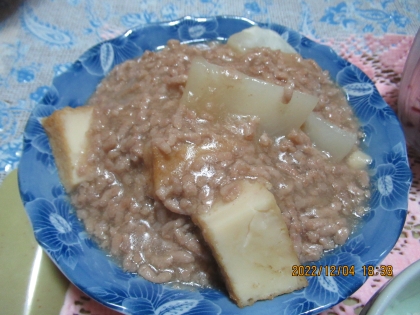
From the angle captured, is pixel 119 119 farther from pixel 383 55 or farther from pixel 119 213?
pixel 383 55

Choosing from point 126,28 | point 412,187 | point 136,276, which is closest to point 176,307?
point 136,276

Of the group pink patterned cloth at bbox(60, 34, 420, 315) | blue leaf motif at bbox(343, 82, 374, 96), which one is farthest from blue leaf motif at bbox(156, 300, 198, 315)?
blue leaf motif at bbox(343, 82, 374, 96)

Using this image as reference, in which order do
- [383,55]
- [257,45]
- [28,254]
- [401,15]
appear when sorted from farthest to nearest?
[401,15] < [383,55] < [257,45] < [28,254]

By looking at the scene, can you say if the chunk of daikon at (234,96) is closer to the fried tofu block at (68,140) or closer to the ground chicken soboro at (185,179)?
the ground chicken soboro at (185,179)

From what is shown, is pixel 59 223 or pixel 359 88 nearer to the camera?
pixel 59 223

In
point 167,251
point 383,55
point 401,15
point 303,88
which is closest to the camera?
point 167,251

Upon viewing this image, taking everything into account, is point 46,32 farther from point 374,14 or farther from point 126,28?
point 374,14

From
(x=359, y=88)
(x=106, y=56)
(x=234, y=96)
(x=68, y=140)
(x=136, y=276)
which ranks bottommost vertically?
(x=136, y=276)

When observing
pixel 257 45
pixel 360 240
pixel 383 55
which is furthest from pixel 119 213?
pixel 383 55
